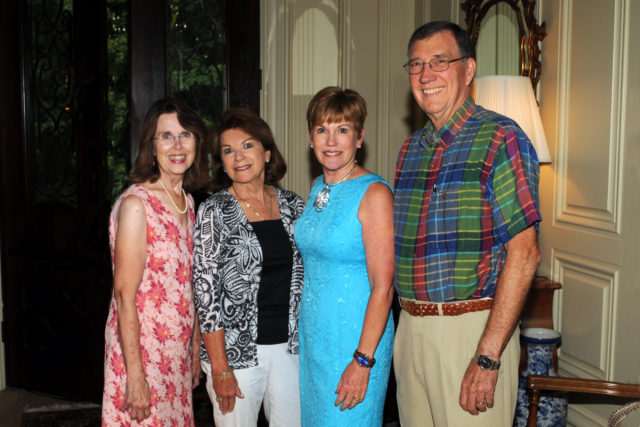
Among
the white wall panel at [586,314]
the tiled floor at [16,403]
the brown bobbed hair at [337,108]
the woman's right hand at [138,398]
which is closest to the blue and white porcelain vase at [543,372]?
the white wall panel at [586,314]

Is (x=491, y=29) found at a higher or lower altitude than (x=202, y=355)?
higher

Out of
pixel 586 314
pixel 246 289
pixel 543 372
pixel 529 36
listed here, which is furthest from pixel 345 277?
pixel 529 36

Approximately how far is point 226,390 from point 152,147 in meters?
0.86

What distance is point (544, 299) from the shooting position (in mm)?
2719

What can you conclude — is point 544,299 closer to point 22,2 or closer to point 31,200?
point 31,200

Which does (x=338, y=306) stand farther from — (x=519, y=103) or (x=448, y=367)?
(x=519, y=103)

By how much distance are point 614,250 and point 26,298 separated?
3466 mm

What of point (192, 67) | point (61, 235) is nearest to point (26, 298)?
point (61, 235)

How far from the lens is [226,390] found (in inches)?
81.1

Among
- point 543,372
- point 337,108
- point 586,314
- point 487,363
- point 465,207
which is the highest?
point 337,108

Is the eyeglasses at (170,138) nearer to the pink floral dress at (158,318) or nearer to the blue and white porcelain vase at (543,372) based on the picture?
the pink floral dress at (158,318)

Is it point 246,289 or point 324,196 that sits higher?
point 324,196

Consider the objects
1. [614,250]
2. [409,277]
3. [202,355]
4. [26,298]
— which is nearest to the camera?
[409,277]

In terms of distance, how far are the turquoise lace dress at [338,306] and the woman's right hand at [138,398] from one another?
0.55 metres
